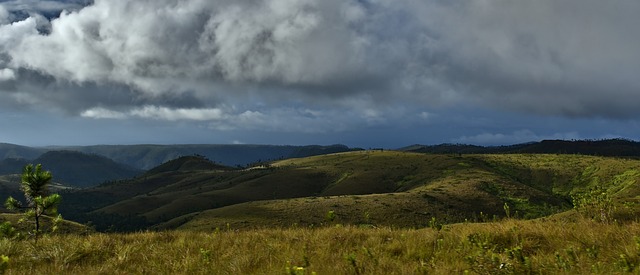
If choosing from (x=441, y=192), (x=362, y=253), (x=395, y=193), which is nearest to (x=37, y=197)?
(x=362, y=253)

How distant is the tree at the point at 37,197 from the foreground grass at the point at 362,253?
2.67 meters

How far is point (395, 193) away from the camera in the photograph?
106 m

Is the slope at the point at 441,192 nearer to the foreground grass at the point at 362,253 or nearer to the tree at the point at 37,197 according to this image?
the tree at the point at 37,197

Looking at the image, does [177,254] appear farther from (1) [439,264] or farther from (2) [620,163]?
(2) [620,163]

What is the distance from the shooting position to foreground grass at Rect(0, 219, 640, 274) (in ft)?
21.3

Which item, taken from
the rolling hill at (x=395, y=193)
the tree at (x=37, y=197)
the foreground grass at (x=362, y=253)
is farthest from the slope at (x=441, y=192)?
the foreground grass at (x=362, y=253)

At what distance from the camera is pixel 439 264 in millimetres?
6883

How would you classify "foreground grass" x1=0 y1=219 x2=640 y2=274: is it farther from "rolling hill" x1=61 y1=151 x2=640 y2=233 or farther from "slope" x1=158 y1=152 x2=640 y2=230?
"slope" x1=158 y1=152 x2=640 y2=230

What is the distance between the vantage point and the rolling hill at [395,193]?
88.4m

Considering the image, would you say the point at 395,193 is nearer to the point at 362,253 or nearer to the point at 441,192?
the point at 441,192

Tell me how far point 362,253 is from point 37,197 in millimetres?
9926

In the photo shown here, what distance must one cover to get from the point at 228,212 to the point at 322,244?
3798 inches

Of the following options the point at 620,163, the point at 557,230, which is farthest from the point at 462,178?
the point at 557,230

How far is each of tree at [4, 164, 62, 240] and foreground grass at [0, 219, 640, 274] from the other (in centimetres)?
267
